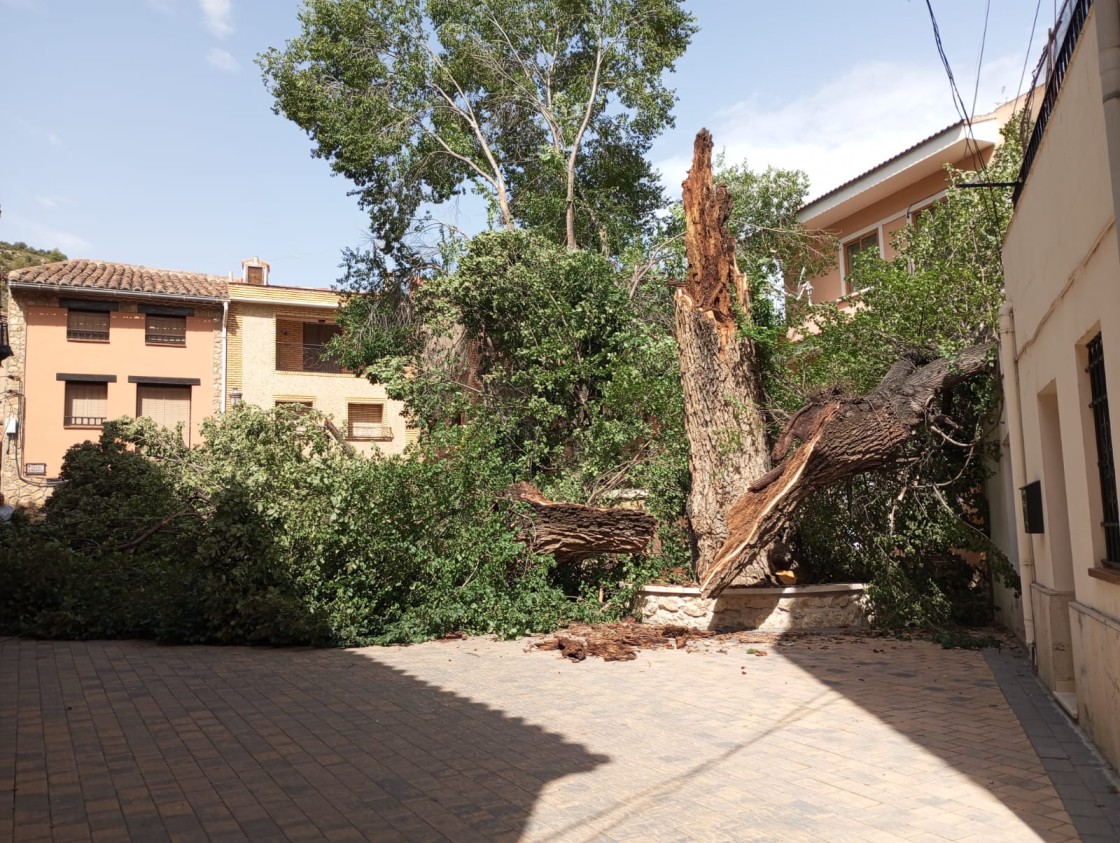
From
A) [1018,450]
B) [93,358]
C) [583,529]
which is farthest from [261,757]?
[93,358]

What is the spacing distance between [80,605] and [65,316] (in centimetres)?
2087

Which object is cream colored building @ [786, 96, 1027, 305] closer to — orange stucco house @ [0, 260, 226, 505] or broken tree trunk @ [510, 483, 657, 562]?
broken tree trunk @ [510, 483, 657, 562]

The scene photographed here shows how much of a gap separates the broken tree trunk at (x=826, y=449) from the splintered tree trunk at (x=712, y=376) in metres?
1.21

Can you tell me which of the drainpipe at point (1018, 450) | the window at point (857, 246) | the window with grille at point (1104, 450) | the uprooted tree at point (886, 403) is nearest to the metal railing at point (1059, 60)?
the drainpipe at point (1018, 450)

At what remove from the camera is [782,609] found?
1145cm

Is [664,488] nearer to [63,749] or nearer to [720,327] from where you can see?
[720,327]

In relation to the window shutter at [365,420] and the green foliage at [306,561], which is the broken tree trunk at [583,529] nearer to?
the green foliage at [306,561]

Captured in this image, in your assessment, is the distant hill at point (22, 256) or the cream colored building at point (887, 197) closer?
the cream colored building at point (887, 197)

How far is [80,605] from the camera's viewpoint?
10.9m

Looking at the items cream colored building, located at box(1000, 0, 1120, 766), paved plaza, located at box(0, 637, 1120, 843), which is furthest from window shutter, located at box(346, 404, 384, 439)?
cream colored building, located at box(1000, 0, 1120, 766)

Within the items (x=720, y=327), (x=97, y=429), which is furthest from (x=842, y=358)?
(x=97, y=429)

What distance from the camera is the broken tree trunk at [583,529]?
39.0 ft

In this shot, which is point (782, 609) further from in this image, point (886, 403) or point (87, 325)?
point (87, 325)

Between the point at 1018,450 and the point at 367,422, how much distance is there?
2586cm
